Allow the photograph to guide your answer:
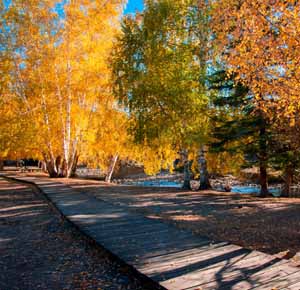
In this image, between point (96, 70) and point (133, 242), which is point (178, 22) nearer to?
point (96, 70)

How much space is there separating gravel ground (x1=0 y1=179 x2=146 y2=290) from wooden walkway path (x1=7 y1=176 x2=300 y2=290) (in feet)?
0.81

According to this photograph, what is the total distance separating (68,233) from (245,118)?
8.19 meters

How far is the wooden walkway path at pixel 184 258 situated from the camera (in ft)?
12.3

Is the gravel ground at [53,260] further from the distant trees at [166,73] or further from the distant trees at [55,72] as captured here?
the distant trees at [55,72]

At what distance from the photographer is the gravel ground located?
4376 millimetres

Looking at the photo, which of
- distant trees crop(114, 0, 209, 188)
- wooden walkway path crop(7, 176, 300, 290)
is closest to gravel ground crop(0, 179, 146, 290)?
wooden walkway path crop(7, 176, 300, 290)

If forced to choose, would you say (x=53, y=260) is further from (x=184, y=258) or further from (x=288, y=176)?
(x=288, y=176)

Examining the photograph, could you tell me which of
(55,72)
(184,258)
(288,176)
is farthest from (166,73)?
(184,258)

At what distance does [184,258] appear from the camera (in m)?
4.64

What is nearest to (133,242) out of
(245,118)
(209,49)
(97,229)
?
(97,229)

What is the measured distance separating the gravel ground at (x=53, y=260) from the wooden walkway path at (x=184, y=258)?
9.7 inches

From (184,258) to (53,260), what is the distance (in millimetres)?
2308

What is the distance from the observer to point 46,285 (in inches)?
170

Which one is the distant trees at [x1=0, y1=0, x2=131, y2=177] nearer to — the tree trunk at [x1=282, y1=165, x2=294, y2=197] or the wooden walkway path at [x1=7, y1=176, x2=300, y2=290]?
the tree trunk at [x1=282, y1=165, x2=294, y2=197]
